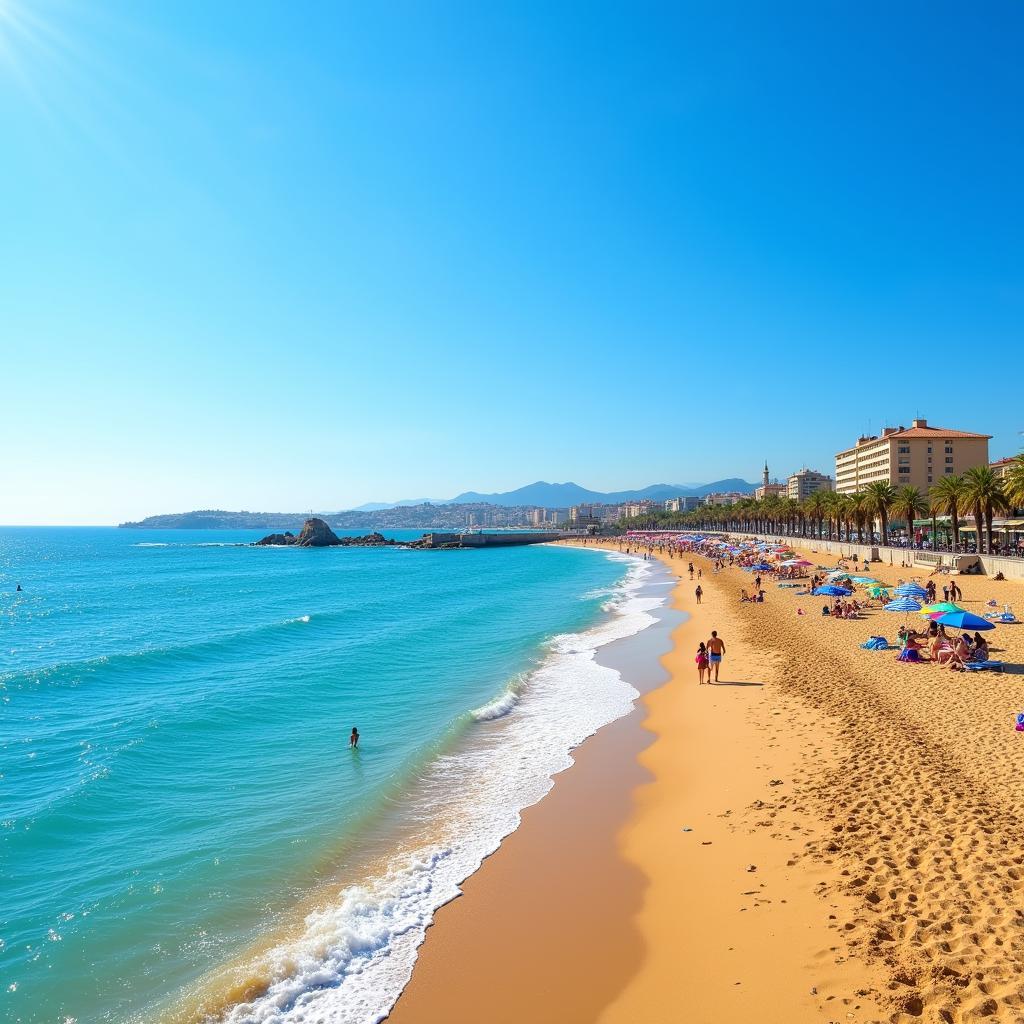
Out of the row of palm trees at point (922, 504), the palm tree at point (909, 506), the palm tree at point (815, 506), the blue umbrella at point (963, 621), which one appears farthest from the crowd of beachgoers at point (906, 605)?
the palm tree at point (815, 506)

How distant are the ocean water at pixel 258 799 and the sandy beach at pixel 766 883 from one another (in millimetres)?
1048

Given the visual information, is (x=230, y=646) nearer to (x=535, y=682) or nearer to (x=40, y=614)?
(x=535, y=682)

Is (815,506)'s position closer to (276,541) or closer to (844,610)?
(844,610)

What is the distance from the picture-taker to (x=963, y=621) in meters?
18.8

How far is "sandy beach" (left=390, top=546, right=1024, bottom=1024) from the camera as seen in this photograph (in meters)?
6.21

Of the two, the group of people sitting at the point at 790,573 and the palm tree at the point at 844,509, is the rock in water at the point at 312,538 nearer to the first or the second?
the palm tree at the point at 844,509

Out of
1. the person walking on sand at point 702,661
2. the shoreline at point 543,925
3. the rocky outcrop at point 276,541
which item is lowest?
the shoreline at point 543,925

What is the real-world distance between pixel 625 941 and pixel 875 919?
2.75 metres

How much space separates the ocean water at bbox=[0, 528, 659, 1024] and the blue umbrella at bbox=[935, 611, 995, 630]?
947 cm

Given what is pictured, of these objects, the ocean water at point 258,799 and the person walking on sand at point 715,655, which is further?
the person walking on sand at point 715,655

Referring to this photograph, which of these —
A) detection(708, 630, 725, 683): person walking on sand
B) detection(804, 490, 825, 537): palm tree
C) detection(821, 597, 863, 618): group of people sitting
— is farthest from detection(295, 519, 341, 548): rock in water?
detection(708, 630, 725, 683): person walking on sand

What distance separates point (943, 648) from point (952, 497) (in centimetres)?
3191

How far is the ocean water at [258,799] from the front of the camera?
302 inches

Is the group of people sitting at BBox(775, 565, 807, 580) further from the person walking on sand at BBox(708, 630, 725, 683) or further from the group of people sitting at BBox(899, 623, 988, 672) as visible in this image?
the person walking on sand at BBox(708, 630, 725, 683)
